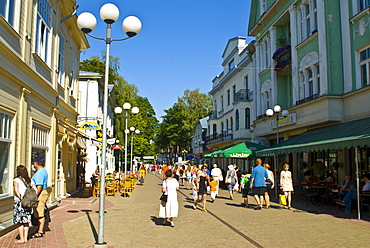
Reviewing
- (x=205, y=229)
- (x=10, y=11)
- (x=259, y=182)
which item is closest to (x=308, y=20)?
(x=259, y=182)

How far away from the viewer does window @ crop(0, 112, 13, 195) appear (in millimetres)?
8758

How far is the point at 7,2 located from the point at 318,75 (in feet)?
49.8

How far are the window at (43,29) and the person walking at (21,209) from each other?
559 cm

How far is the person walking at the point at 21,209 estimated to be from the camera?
7.45 m

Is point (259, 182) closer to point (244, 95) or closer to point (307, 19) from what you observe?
point (307, 19)

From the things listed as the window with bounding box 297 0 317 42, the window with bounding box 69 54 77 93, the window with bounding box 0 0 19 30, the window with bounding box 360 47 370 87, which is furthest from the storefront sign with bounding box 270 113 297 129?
the window with bounding box 0 0 19 30

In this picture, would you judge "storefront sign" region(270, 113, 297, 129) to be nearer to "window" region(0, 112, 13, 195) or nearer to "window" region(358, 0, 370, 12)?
"window" region(358, 0, 370, 12)

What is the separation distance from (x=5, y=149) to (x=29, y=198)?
2168mm

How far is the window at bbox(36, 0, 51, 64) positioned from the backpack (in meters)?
5.84

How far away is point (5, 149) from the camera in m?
9.00

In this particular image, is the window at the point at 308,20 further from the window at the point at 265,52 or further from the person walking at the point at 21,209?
the person walking at the point at 21,209

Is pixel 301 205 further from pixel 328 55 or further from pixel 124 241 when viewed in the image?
pixel 124 241

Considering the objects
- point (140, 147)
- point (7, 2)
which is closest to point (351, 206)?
point (7, 2)

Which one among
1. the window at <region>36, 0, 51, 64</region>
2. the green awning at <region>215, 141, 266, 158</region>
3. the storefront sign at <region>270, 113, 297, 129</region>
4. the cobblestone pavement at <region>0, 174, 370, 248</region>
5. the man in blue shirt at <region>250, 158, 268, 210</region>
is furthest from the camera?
the storefront sign at <region>270, 113, 297, 129</region>
